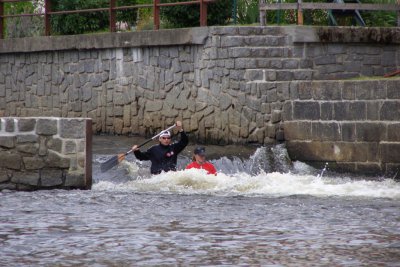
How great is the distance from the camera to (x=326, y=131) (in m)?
18.2

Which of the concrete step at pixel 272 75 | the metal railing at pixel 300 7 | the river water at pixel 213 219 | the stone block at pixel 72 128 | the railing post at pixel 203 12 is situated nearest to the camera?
the river water at pixel 213 219

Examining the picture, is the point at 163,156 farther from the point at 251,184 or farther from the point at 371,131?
the point at 371,131

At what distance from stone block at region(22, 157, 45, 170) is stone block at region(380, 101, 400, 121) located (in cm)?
521

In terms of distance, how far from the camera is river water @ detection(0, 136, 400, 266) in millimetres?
10578

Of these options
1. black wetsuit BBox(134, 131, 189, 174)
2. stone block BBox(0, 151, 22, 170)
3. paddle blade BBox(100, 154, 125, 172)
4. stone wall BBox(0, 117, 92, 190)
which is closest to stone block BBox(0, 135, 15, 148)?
stone wall BBox(0, 117, 92, 190)

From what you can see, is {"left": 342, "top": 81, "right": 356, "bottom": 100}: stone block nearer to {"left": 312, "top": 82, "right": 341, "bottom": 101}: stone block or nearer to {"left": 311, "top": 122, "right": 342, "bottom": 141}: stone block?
{"left": 312, "top": 82, "right": 341, "bottom": 101}: stone block

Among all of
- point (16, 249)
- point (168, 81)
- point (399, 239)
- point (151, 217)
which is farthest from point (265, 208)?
point (168, 81)

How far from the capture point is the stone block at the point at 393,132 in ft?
57.2

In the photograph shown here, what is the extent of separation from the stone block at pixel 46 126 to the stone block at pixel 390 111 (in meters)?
5.08

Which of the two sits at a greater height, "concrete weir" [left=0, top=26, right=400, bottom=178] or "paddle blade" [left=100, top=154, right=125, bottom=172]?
"concrete weir" [left=0, top=26, right=400, bottom=178]

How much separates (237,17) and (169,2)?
1720mm

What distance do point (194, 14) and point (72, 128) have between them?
6.38 meters

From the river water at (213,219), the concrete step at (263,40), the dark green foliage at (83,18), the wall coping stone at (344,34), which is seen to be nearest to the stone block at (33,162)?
the river water at (213,219)

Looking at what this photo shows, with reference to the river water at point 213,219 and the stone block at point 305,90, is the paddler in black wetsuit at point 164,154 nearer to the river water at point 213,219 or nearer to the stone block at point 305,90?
the river water at point 213,219
